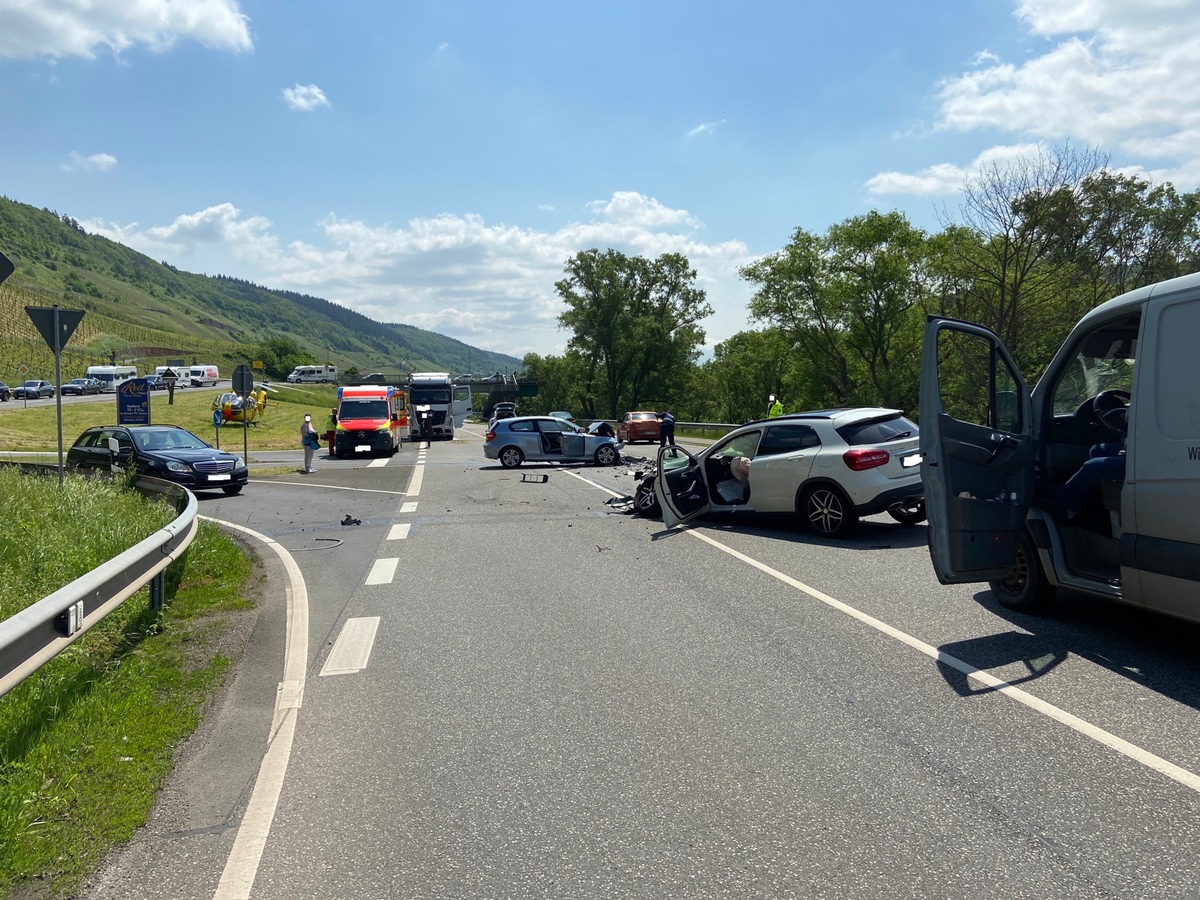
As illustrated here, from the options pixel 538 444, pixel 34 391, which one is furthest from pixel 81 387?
pixel 538 444

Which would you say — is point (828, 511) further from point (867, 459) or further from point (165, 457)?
point (165, 457)

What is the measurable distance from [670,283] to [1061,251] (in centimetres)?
4732

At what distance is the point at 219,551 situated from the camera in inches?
421

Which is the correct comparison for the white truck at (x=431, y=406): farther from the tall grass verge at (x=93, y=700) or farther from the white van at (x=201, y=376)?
the white van at (x=201, y=376)

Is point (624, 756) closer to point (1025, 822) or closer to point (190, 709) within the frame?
point (1025, 822)

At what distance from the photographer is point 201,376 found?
89.6 metres

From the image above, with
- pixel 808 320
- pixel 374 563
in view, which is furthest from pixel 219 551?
pixel 808 320

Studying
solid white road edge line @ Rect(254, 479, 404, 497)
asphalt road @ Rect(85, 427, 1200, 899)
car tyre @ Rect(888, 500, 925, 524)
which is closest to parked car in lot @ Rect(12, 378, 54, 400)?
solid white road edge line @ Rect(254, 479, 404, 497)

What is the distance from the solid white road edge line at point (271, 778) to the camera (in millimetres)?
3316

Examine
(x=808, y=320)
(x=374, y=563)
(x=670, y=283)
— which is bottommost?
(x=374, y=563)

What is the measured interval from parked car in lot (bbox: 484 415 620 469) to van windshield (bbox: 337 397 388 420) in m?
9.44

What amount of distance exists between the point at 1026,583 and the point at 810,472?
4.62 meters

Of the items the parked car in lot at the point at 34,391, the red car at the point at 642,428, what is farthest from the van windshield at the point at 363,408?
the parked car in lot at the point at 34,391

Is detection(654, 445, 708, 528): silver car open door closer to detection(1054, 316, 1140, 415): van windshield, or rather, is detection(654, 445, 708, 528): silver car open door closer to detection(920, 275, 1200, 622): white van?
detection(920, 275, 1200, 622): white van
